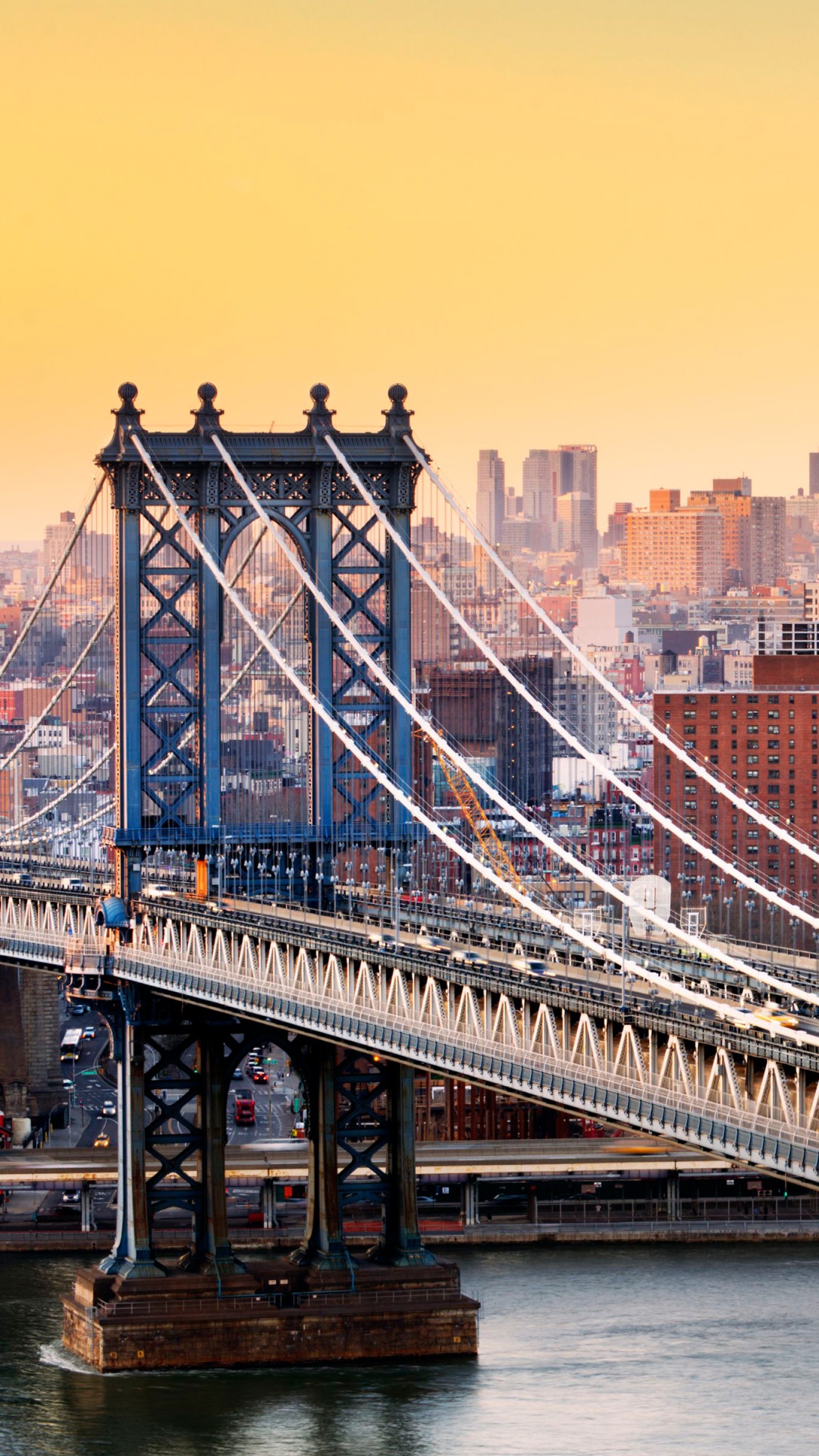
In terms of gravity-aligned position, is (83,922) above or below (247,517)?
below

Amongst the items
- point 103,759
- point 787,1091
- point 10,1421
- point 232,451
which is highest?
point 232,451

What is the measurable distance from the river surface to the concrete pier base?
23.5 inches

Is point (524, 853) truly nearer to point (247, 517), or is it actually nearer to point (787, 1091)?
point (247, 517)

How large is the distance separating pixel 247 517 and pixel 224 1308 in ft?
49.4

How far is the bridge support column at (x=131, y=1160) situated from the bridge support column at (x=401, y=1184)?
4.45 meters

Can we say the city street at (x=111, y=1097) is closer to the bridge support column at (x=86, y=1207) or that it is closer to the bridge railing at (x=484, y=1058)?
the bridge support column at (x=86, y=1207)

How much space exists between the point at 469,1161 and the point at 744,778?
5729 centimetres

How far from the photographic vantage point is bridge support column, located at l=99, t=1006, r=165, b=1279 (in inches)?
→ 2837

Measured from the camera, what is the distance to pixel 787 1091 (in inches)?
1927

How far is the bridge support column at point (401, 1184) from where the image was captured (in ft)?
236

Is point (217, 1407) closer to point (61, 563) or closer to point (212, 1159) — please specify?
point (212, 1159)

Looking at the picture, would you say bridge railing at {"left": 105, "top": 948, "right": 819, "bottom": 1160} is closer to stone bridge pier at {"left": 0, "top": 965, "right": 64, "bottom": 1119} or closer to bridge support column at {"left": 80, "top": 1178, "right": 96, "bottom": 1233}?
bridge support column at {"left": 80, "top": 1178, "right": 96, "bottom": 1233}

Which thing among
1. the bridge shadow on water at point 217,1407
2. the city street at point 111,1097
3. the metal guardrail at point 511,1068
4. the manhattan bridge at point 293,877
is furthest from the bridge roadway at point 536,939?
the city street at point 111,1097

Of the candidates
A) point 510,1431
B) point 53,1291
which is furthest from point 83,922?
point 510,1431
